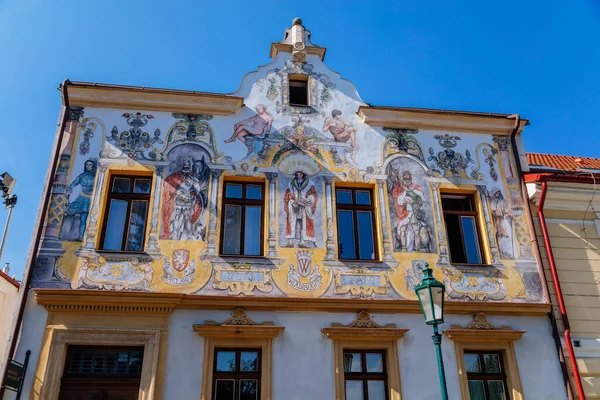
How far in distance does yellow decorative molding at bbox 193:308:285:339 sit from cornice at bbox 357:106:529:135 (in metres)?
5.24

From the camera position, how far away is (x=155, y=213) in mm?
10273

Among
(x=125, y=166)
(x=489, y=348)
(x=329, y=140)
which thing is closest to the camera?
(x=489, y=348)

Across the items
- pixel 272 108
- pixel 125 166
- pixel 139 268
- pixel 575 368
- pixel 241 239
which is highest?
pixel 272 108

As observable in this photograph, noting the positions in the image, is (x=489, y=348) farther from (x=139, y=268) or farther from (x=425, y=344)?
(x=139, y=268)

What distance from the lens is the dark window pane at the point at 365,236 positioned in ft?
34.8

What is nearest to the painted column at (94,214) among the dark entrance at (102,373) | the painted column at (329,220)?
the dark entrance at (102,373)

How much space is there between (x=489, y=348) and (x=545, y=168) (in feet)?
17.0

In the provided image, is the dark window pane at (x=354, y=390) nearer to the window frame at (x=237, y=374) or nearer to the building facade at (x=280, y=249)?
the building facade at (x=280, y=249)

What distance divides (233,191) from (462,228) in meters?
4.90

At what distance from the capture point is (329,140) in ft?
38.2

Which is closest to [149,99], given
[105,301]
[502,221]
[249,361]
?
[105,301]

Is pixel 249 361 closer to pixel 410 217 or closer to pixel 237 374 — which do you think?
pixel 237 374

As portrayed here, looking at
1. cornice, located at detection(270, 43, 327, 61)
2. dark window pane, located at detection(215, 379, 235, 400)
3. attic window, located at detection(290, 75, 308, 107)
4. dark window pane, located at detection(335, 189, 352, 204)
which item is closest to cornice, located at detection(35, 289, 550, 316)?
dark window pane, located at detection(215, 379, 235, 400)

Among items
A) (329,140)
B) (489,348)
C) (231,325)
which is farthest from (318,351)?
(329,140)
